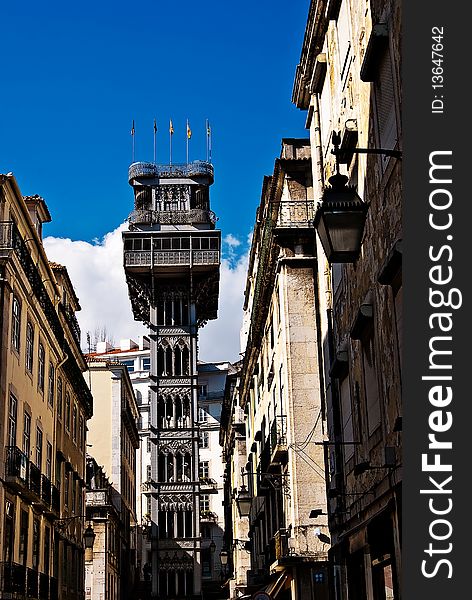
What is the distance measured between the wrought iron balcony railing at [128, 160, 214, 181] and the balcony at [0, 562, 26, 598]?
51.8 meters

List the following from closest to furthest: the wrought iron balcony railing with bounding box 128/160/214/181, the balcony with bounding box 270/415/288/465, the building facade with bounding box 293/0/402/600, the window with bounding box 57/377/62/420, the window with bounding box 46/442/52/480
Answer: the building facade with bounding box 293/0/402/600, the balcony with bounding box 270/415/288/465, the window with bounding box 46/442/52/480, the window with bounding box 57/377/62/420, the wrought iron balcony railing with bounding box 128/160/214/181

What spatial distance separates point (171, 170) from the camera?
7912cm

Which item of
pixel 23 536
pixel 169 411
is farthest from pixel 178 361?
pixel 23 536

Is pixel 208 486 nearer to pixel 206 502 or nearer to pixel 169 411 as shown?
pixel 206 502

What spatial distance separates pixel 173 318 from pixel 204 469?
22590mm

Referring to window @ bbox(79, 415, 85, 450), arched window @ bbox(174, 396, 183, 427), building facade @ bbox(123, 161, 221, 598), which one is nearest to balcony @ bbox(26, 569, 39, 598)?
window @ bbox(79, 415, 85, 450)

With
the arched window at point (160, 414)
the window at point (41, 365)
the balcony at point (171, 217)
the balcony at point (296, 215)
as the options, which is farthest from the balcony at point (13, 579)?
the balcony at point (171, 217)

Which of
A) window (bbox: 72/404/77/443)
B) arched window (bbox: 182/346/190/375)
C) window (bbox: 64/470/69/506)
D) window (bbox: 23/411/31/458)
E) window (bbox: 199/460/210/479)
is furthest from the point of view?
window (bbox: 199/460/210/479)

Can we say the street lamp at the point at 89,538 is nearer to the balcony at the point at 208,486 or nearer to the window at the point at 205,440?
the balcony at the point at 208,486

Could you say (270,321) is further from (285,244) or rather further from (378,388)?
(378,388)

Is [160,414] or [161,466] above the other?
[160,414]

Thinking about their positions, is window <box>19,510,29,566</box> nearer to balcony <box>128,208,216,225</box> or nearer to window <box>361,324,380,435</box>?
window <box>361,324,380,435</box>

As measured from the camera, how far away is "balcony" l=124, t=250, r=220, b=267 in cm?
7369

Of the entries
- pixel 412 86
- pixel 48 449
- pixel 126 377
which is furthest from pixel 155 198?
pixel 412 86
